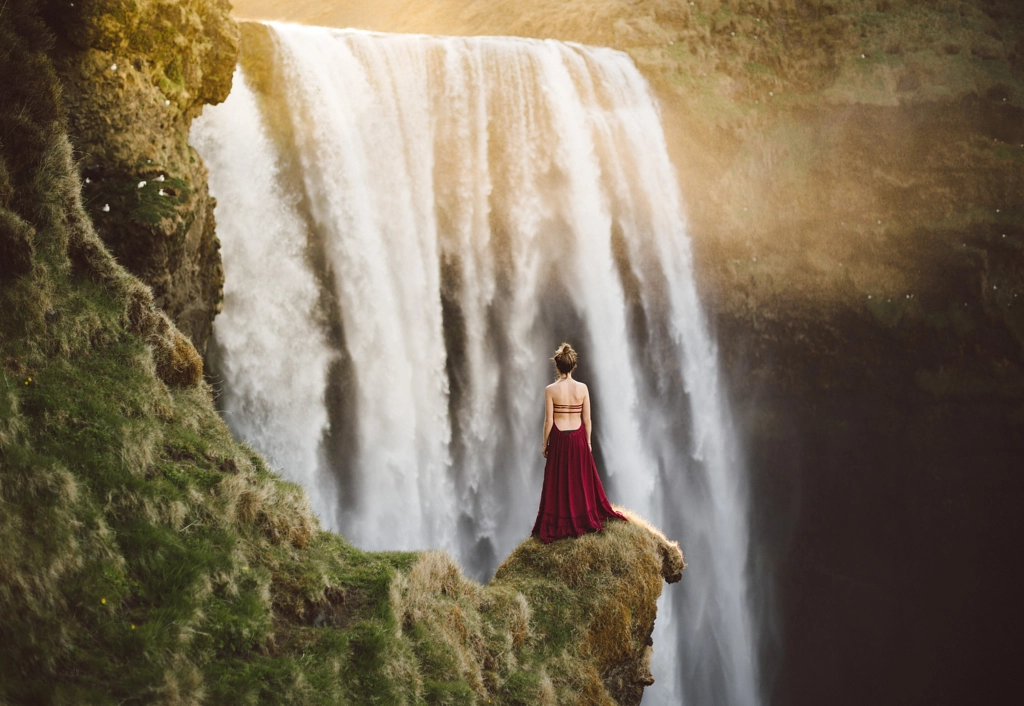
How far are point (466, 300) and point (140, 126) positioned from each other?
949 cm

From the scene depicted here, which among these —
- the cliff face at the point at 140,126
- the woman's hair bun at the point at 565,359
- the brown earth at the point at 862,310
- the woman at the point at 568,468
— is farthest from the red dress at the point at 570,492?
the brown earth at the point at 862,310

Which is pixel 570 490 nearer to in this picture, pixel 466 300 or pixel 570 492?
pixel 570 492

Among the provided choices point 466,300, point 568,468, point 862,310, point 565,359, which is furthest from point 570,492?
point 862,310

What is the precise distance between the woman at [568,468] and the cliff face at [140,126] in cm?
463

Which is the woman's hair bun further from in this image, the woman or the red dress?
the red dress

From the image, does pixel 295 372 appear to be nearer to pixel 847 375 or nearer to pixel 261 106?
pixel 261 106

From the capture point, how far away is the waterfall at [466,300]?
14.4m

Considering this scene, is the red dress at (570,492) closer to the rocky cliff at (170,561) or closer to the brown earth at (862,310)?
the rocky cliff at (170,561)

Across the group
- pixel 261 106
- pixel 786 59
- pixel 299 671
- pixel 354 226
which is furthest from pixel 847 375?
pixel 299 671

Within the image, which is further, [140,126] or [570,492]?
[140,126]

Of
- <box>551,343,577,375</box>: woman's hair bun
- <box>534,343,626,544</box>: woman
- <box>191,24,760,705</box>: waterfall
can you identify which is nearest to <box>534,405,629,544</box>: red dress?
<box>534,343,626,544</box>: woman

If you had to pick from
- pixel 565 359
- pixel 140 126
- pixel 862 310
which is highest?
pixel 140 126

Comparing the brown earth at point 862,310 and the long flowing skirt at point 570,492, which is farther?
the brown earth at point 862,310

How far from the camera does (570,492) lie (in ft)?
24.5
